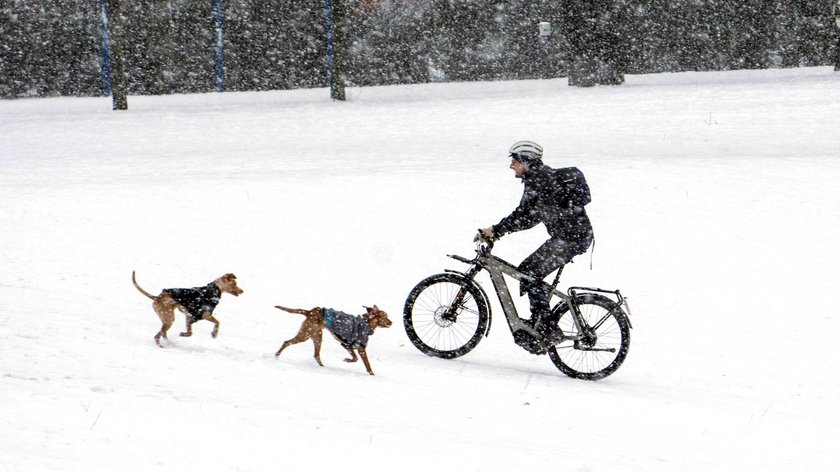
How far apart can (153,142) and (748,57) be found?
→ 14345 mm

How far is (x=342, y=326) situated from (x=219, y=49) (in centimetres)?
1679

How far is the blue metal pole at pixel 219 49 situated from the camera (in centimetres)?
2219

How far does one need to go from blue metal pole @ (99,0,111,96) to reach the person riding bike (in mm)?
16005

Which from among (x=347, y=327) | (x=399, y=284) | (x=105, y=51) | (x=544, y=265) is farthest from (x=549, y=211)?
(x=105, y=51)

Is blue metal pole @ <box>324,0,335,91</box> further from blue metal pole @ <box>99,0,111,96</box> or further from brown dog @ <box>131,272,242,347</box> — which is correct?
brown dog @ <box>131,272,242,347</box>

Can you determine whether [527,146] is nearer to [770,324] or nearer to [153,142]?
[770,324]

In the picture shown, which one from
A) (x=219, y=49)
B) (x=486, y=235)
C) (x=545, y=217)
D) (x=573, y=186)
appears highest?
(x=219, y=49)

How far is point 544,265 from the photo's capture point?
7539mm

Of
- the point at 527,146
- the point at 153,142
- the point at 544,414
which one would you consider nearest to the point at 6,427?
the point at 544,414

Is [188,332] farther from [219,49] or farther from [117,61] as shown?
[219,49]

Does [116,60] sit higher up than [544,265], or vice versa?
[116,60]

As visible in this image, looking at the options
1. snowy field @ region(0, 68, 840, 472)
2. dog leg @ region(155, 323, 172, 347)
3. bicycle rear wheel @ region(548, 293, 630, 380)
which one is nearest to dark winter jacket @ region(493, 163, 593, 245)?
bicycle rear wheel @ region(548, 293, 630, 380)

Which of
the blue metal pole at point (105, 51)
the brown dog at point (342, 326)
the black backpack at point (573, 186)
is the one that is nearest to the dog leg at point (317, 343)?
the brown dog at point (342, 326)

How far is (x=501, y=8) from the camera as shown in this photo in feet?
75.3
